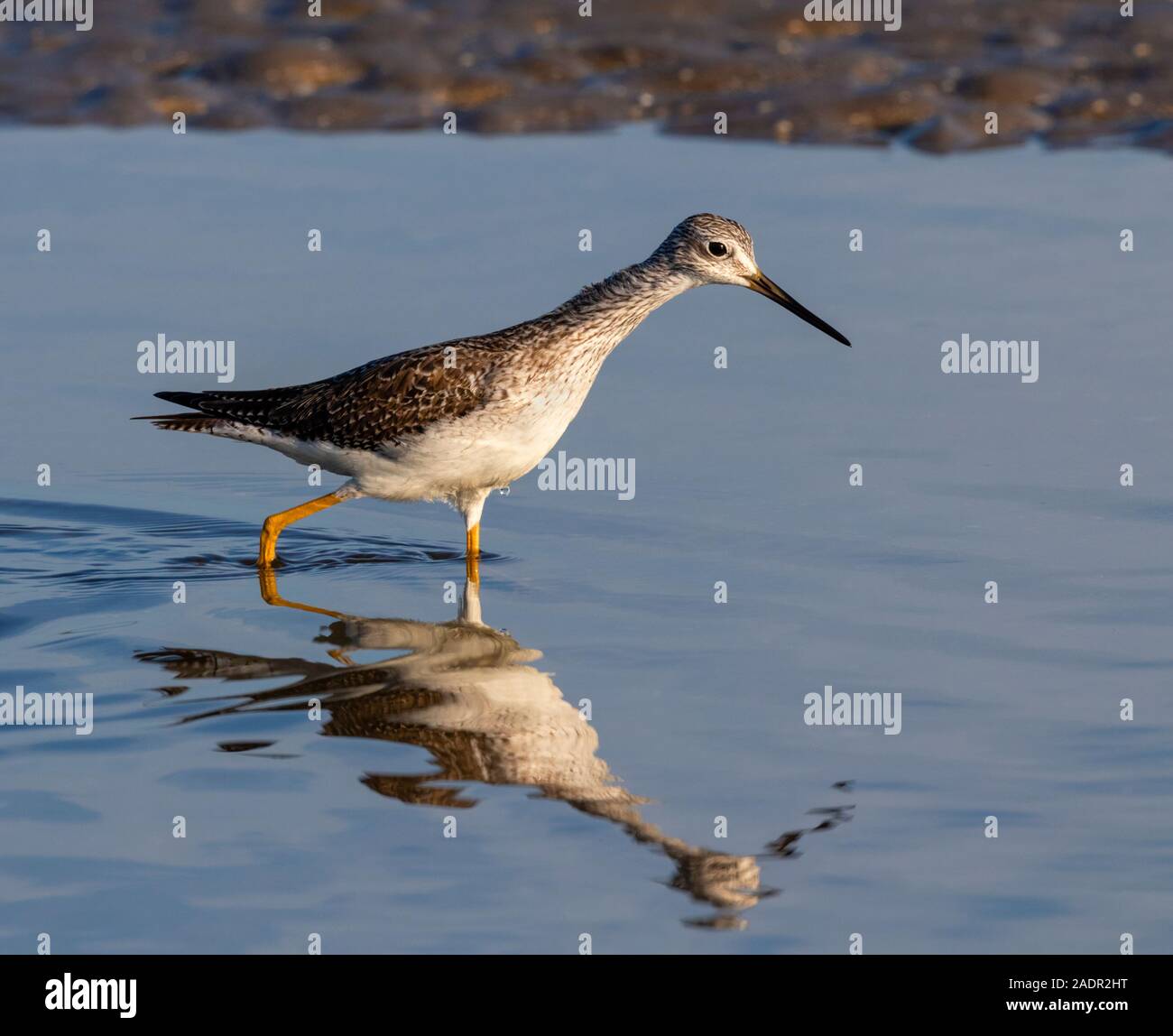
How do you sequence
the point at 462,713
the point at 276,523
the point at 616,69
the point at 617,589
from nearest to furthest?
1. the point at 462,713
2. the point at 617,589
3. the point at 276,523
4. the point at 616,69

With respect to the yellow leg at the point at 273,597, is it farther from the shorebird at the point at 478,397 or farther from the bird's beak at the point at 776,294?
the bird's beak at the point at 776,294

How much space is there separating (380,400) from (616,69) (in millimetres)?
10086

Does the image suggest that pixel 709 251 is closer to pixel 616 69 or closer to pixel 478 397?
pixel 478 397

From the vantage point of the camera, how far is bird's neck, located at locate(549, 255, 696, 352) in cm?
1122

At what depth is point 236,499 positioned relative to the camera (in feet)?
42.2

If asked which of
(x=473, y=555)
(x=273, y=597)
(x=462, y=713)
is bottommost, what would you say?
(x=462, y=713)

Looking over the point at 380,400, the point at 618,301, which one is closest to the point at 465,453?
the point at 380,400

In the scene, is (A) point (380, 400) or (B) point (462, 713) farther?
(A) point (380, 400)

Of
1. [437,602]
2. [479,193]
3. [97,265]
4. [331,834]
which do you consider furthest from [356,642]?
[479,193]

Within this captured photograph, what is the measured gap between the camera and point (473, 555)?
38.1ft

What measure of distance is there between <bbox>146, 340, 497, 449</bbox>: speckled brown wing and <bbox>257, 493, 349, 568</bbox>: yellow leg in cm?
39
